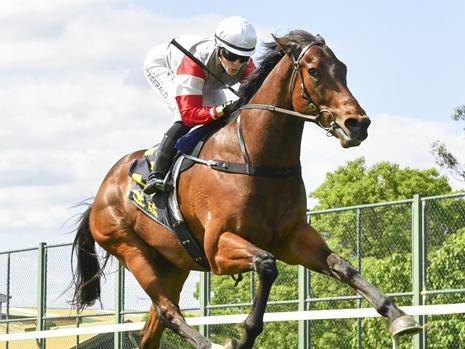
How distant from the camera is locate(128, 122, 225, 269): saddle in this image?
32.0 ft

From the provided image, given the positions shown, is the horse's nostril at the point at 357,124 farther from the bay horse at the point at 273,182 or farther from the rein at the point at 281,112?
the rein at the point at 281,112

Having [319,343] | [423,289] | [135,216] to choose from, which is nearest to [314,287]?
[319,343]

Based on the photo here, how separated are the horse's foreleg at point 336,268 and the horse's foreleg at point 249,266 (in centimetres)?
39

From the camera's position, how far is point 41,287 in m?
19.6

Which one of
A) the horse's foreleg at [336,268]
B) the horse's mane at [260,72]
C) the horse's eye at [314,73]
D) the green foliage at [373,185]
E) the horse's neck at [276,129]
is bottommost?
the horse's foreleg at [336,268]

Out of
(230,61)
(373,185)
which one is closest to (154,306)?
(230,61)

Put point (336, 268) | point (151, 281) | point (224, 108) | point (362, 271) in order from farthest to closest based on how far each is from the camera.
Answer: point (362, 271) → point (151, 281) → point (224, 108) → point (336, 268)

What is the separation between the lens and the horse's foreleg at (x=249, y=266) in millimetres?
8734

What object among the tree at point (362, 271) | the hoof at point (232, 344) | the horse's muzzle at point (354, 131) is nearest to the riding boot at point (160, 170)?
the hoof at point (232, 344)

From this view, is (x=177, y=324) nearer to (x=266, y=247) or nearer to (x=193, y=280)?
(x=266, y=247)

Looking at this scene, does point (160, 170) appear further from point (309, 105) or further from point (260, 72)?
point (309, 105)

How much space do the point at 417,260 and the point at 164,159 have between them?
4668mm

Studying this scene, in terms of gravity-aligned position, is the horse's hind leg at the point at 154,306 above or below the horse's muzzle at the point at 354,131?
below

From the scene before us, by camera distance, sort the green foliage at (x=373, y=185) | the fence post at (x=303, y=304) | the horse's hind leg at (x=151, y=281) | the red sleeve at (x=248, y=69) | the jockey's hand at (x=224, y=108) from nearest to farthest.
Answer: the jockey's hand at (x=224, y=108)
the red sleeve at (x=248, y=69)
the horse's hind leg at (x=151, y=281)
the fence post at (x=303, y=304)
the green foliage at (x=373, y=185)
